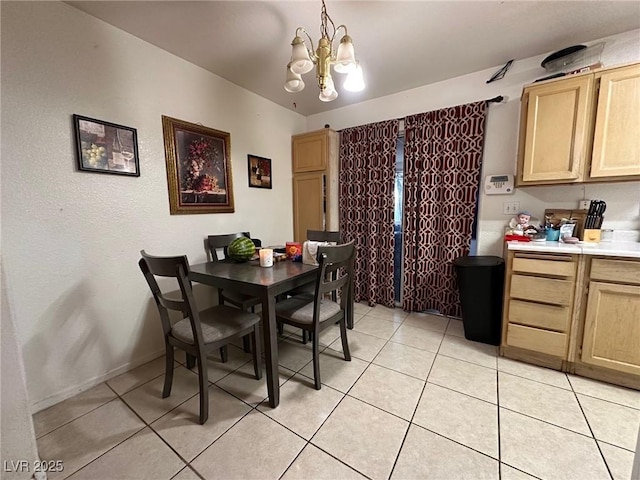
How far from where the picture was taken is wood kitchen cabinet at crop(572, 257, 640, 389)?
159 centimetres

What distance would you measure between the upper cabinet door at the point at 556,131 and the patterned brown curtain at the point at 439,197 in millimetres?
457

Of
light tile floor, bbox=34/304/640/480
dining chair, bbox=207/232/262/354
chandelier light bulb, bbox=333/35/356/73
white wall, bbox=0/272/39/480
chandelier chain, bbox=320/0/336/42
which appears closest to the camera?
white wall, bbox=0/272/39/480

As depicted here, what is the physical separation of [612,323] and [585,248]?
20.1 inches

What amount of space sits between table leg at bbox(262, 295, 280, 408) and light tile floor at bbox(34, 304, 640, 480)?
0.11 metres

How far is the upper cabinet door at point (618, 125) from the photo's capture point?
1.69 metres

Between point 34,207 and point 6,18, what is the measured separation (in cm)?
103

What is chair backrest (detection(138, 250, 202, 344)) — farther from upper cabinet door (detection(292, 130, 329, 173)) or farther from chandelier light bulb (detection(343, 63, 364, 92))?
upper cabinet door (detection(292, 130, 329, 173))

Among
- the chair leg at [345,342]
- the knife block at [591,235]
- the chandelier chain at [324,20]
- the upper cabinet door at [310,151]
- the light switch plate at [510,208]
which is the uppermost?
the chandelier chain at [324,20]

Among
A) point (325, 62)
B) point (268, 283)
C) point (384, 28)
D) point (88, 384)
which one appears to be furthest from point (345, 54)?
point (88, 384)

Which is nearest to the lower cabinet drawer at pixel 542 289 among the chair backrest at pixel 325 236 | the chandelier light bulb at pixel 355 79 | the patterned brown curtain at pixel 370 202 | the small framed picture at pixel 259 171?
the patterned brown curtain at pixel 370 202

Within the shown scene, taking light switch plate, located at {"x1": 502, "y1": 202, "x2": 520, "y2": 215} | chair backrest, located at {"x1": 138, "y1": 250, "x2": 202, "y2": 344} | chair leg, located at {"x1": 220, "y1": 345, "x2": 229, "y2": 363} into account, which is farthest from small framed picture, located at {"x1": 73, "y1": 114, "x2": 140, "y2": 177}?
light switch plate, located at {"x1": 502, "y1": 202, "x2": 520, "y2": 215}

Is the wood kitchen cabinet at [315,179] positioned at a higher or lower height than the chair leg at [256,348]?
higher

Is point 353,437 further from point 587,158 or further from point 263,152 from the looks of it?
point 263,152

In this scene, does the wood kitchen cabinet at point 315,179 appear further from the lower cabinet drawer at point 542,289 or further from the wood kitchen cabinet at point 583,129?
the lower cabinet drawer at point 542,289
